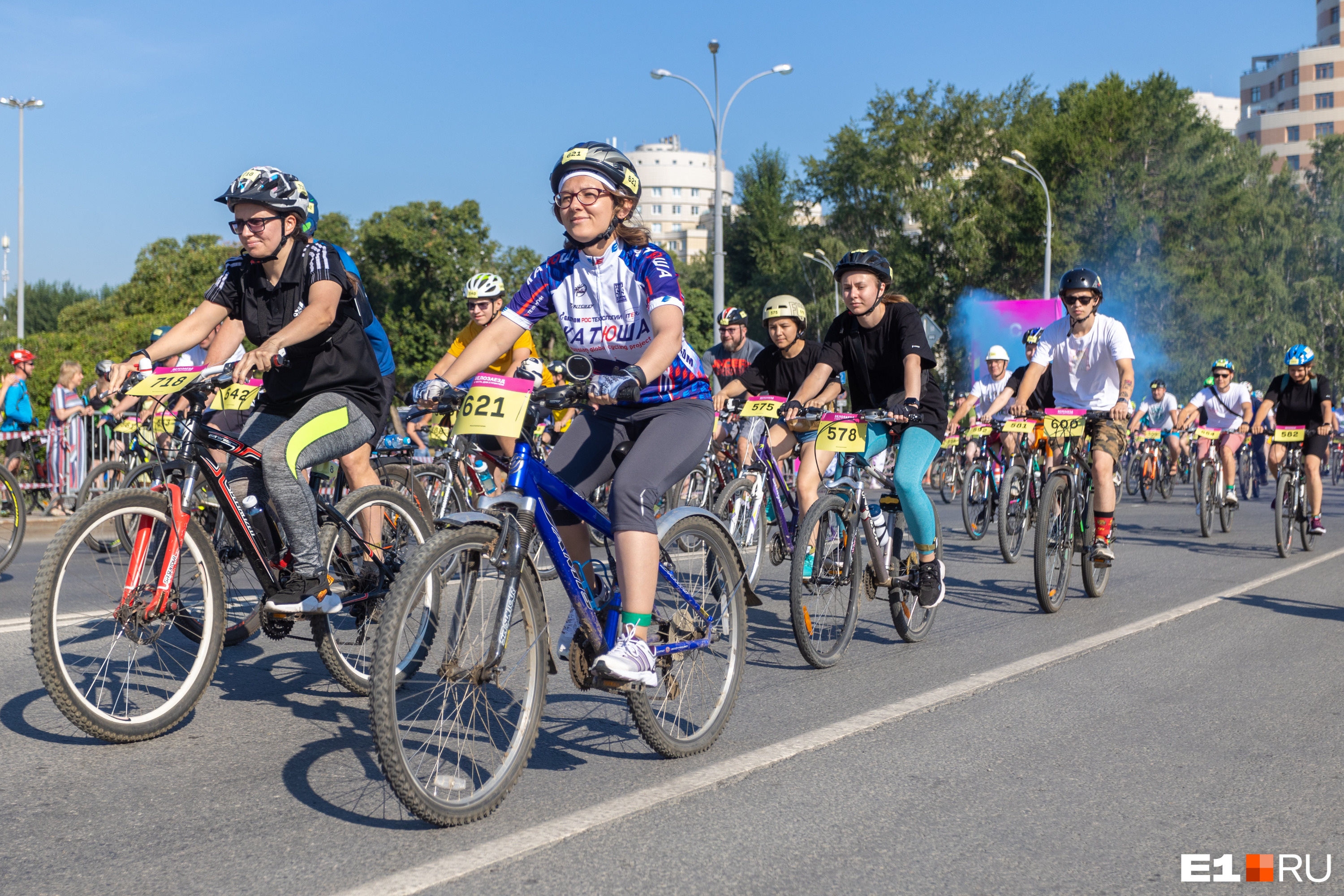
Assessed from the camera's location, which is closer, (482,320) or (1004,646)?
(1004,646)

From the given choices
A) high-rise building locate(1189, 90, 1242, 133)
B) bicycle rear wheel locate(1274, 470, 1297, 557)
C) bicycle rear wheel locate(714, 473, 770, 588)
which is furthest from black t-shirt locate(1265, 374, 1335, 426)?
high-rise building locate(1189, 90, 1242, 133)

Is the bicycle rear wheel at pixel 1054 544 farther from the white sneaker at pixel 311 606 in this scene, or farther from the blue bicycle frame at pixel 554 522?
the white sneaker at pixel 311 606

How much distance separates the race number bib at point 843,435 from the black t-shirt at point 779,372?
6.61 feet

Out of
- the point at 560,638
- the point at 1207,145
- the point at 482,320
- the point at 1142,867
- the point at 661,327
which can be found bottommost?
the point at 1142,867

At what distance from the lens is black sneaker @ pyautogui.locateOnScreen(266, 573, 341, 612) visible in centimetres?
448

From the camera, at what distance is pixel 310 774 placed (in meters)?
3.90

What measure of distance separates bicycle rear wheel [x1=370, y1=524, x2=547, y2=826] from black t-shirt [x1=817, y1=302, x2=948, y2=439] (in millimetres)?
3177

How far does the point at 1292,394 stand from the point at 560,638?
33.6ft

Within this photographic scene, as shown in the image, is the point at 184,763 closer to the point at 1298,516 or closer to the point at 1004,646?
the point at 1004,646

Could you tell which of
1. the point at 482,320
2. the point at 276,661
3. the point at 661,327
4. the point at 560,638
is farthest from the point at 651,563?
the point at 482,320

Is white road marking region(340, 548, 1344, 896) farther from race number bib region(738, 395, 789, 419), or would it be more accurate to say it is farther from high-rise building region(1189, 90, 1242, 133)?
high-rise building region(1189, 90, 1242, 133)

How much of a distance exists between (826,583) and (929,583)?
81cm

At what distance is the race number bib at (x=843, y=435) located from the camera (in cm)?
584

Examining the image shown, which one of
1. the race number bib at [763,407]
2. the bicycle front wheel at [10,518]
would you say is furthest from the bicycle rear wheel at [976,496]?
the bicycle front wheel at [10,518]
